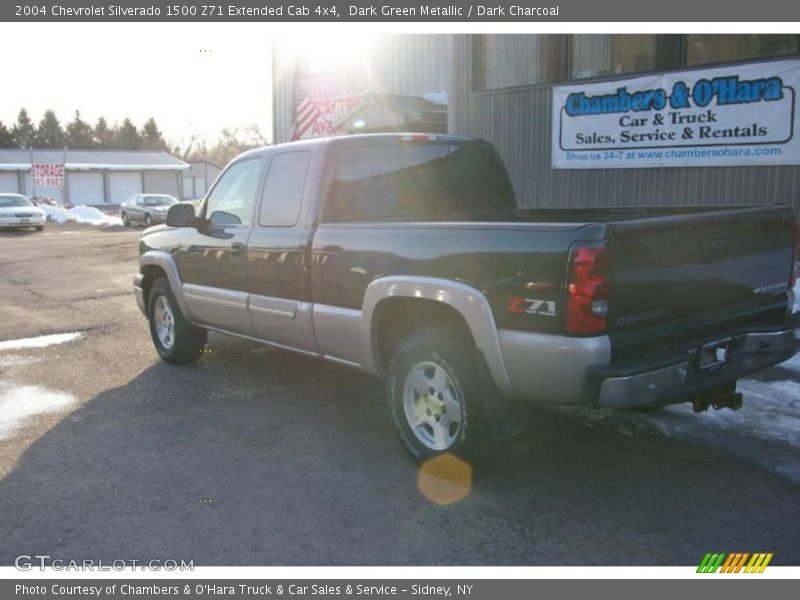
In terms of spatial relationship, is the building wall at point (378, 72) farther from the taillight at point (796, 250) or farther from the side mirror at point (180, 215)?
the taillight at point (796, 250)

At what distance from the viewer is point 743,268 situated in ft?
14.5

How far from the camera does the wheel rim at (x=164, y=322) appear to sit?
722 centimetres

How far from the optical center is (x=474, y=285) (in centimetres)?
409

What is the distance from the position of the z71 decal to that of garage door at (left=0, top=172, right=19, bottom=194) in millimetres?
61336

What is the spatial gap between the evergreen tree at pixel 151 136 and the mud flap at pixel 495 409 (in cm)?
10146

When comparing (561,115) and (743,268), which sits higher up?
(561,115)

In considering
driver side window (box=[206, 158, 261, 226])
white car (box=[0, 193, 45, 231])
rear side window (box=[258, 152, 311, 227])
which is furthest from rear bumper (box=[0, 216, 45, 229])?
rear side window (box=[258, 152, 311, 227])

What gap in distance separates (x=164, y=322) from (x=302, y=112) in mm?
13242

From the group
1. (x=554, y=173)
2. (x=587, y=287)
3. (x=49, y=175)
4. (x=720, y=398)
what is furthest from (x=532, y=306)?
(x=49, y=175)

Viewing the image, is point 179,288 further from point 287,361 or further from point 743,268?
point 743,268

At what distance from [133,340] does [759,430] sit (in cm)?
618

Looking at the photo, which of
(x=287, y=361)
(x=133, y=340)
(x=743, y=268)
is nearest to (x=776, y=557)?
(x=743, y=268)

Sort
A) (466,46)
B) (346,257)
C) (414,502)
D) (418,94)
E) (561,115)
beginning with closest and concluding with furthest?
(414,502) < (346,257) < (561,115) < (466,46) < (418,94)

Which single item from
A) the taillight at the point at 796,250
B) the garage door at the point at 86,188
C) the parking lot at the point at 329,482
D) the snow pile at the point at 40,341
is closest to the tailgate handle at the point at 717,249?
the taillight at the point at 796,250
